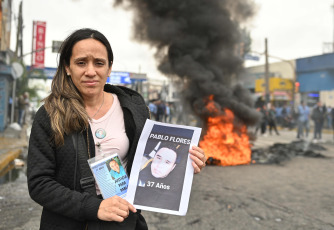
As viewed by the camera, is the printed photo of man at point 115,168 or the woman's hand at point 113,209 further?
the printed photo of man at point 115,168

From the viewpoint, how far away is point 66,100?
131cm

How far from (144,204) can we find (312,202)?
13.3ft

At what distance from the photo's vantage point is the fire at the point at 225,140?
26.6 feet

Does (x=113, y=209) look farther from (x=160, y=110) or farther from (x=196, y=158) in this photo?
(x=160, y=110)

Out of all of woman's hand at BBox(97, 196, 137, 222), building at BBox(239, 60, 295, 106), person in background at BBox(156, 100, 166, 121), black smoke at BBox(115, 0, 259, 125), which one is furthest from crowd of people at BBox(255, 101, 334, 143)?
woman's hand at BBox(97, 196, 137, 222)

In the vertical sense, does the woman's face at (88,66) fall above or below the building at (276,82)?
below

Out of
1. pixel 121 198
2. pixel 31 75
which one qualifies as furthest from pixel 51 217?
pixel 31 75

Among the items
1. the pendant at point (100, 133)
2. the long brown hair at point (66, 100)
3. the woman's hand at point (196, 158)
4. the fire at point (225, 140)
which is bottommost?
the fire at point (225, 140)

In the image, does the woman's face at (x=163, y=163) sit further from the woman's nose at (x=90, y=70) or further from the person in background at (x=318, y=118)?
the person in background at (x=318, y=118)

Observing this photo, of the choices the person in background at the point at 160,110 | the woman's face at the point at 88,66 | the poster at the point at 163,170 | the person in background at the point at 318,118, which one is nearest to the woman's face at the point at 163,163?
the poster at the point at 163,170

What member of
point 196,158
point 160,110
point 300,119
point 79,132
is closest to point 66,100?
point 79,132

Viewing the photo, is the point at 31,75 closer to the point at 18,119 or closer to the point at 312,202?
the point at 18,119

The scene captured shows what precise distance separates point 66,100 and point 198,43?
10.1 meters

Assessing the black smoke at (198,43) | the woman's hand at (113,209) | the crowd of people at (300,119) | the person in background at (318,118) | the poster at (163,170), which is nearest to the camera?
the woman's hand at (113,209)
